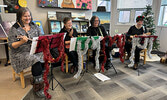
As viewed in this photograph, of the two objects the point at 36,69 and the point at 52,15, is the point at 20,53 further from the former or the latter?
the point at 52,15

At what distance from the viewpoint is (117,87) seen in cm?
208

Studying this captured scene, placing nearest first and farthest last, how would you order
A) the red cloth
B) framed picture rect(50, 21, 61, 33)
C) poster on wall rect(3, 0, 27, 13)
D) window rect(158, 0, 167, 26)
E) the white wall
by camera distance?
the red cloth, poster on wall rect(3, 0, 27, 13), the white wall, framed picture rect(50, 21, 61, 33), window rect(158, 0, 167, 26)

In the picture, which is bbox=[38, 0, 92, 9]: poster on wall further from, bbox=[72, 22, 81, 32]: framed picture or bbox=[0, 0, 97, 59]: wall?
bbox=[72, 22, 81, 32]: framed picture

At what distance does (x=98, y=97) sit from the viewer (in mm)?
1802

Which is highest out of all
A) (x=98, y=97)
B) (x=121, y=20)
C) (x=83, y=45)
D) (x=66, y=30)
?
(x=121, y=20)

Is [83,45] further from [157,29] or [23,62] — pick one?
[157,29]

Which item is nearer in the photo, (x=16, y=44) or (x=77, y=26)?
(x=16, y=44)

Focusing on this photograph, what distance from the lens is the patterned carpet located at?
1811 millimetres

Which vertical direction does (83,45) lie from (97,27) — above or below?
below

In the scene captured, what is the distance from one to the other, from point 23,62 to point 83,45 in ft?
3.31

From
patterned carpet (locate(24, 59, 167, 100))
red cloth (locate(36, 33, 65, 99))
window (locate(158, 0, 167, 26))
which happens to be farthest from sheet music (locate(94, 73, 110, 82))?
window (locate(158, 0, 167, 26))

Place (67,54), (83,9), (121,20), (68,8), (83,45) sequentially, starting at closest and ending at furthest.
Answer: (83,45) < (67,54) < (68,8) < (83,9) < (121,20)

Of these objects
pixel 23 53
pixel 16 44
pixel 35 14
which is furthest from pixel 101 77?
pixel 35 14

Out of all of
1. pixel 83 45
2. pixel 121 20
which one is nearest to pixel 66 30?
pixel 83 45
